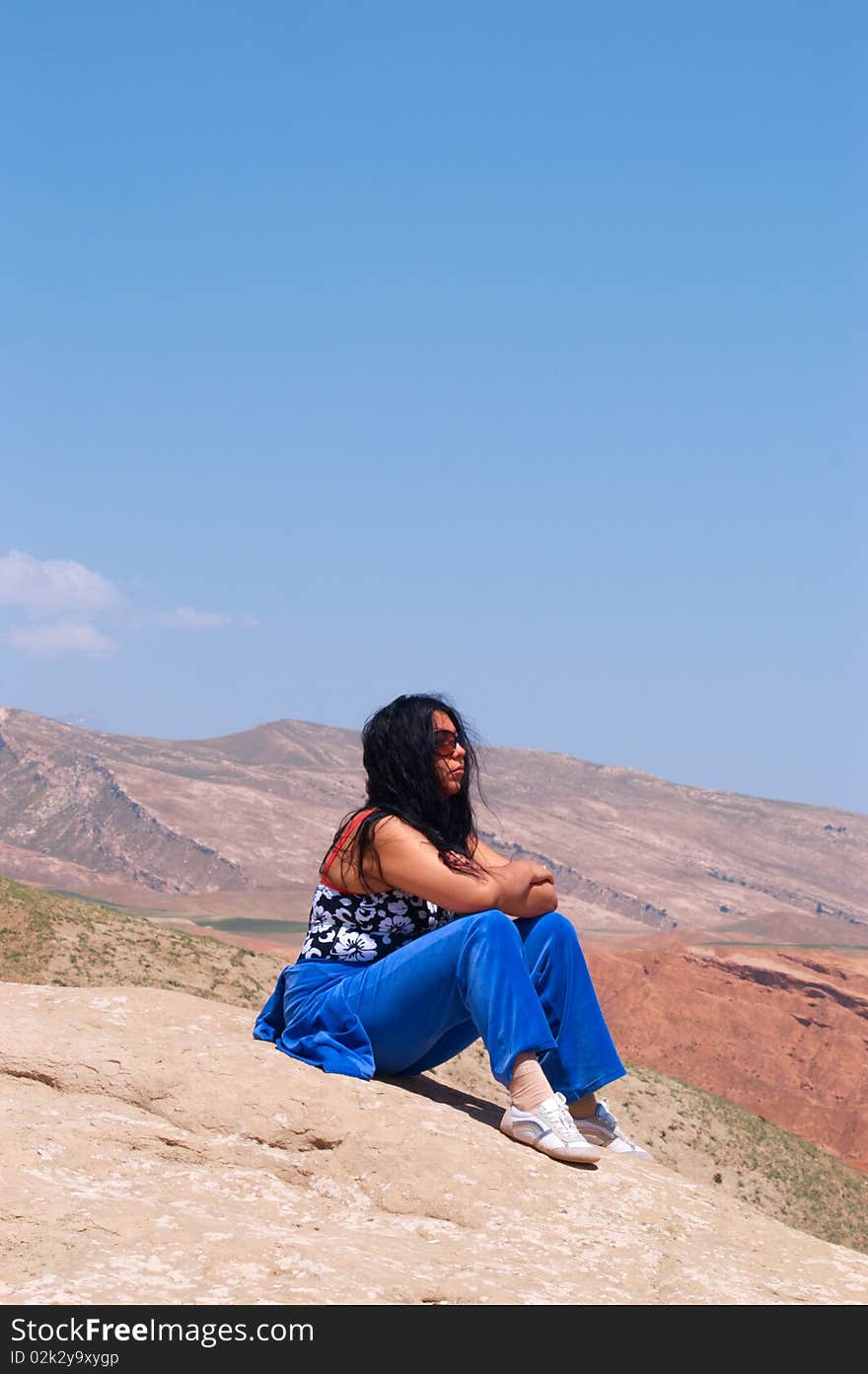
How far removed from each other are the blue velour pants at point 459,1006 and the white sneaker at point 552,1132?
17 cm

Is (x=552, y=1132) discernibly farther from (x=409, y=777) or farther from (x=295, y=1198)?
(x=409, y=777)

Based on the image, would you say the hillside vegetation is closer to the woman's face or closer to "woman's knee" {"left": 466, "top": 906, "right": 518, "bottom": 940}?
the woman's face

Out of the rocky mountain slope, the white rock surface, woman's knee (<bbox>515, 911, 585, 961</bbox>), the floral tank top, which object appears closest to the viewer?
the white rock surface

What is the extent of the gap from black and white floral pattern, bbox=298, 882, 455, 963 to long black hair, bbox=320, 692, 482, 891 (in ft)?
0.48

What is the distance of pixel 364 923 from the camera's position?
18.0ft

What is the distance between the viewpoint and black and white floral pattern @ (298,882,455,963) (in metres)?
5.46

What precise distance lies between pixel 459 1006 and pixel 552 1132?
59 cm

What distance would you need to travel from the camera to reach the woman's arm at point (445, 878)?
16.9 ft

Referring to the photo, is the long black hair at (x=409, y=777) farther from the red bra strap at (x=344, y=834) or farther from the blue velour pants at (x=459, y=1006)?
the blue velour pants at (x=459, y=1006)

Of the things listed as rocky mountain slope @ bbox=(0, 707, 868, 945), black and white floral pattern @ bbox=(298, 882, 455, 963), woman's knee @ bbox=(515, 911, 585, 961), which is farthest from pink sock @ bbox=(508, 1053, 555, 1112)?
rocky mountain slope @ bbox=(0, 707, 868, 945)

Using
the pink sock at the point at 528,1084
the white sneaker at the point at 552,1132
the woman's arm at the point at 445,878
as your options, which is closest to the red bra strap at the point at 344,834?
the woman's arm at the point at 445,878

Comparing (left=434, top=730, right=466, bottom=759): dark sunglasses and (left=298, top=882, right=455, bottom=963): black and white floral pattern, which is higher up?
(left=434, top=730, right=466, bottom=759): dark sunglasses

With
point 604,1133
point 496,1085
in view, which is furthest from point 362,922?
point 496,1085
